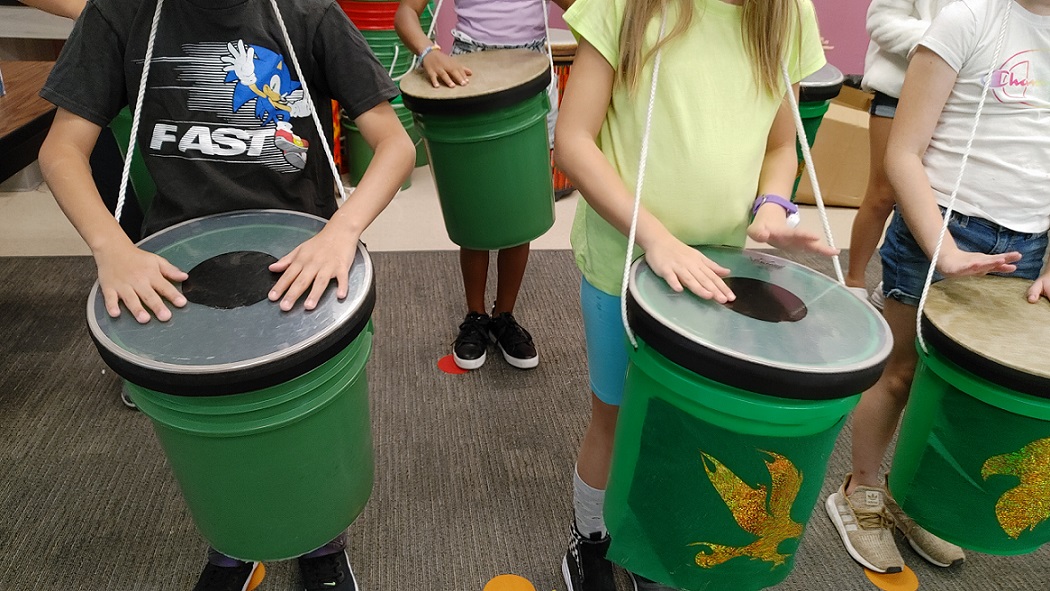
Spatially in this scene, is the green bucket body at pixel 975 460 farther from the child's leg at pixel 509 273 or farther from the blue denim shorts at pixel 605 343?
the child's leg at pixel 509 273

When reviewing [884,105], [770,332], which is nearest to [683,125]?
[770,332]

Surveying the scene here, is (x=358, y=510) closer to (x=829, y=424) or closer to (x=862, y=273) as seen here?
(x=829, y=424)

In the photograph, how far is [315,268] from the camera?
0.94 m

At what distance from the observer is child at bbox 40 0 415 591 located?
1.02 m

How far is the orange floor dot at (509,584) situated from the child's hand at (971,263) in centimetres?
92

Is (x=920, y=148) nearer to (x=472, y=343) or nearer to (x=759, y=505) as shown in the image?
(x=759, y=505)

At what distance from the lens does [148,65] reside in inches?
39.1

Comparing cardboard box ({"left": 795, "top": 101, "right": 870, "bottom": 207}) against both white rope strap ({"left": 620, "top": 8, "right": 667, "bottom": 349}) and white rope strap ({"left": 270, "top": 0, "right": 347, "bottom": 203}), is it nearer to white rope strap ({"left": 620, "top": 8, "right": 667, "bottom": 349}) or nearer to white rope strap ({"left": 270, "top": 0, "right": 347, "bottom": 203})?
white rope strap ({"left": 620, "top": 8, "right": 667, "bottom": 349})

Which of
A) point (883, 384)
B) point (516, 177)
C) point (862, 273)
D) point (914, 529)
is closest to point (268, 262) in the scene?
point (516, 177)

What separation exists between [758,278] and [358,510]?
0.67 m

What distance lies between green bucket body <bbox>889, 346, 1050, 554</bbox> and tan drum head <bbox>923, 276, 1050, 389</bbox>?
0.14 ft

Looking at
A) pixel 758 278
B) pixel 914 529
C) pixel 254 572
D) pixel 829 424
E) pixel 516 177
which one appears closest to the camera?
pixel 829 424

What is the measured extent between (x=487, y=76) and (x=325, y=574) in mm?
1091

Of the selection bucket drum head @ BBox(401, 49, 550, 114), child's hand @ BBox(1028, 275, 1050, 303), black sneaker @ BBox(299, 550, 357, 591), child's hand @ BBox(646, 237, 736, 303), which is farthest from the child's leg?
child's hand @ BBox(1028, 275, 1050, 303)
